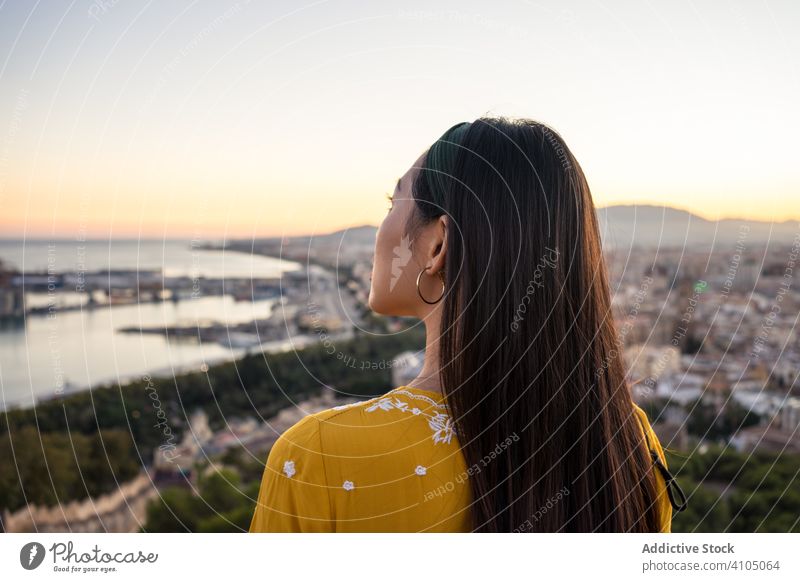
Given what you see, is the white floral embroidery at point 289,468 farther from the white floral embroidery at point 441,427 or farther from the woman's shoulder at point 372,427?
the white floral embroidery at point 441,427

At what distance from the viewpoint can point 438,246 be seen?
954mm

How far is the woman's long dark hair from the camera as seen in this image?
2.99ft

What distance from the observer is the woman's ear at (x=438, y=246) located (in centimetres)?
94

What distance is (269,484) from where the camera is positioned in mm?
847

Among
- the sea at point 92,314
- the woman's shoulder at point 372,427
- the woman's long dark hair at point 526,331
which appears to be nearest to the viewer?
the woman's shoulder at point 372,427

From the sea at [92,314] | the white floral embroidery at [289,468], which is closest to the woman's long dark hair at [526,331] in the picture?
the white floral embroidery at [289,468]

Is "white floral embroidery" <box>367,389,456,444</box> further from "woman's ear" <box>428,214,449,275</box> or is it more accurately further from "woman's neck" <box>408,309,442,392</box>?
"woman's ear" <box>428,214,449,275</box>

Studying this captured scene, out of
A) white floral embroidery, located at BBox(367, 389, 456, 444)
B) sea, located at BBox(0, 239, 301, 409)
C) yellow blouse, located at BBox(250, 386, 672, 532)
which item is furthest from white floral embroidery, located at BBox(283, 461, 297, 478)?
sea, located at BBox(0, 239, 301, 409)

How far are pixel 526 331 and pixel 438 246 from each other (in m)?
0.16

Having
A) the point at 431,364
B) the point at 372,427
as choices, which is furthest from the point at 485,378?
the point at 372,427

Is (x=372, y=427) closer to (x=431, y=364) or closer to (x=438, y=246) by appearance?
(x=431, y=364)

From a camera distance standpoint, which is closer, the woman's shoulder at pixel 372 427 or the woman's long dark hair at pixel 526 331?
the woman's shoulder at pixel 372 427

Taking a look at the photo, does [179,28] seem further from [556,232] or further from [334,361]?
[334,361]
